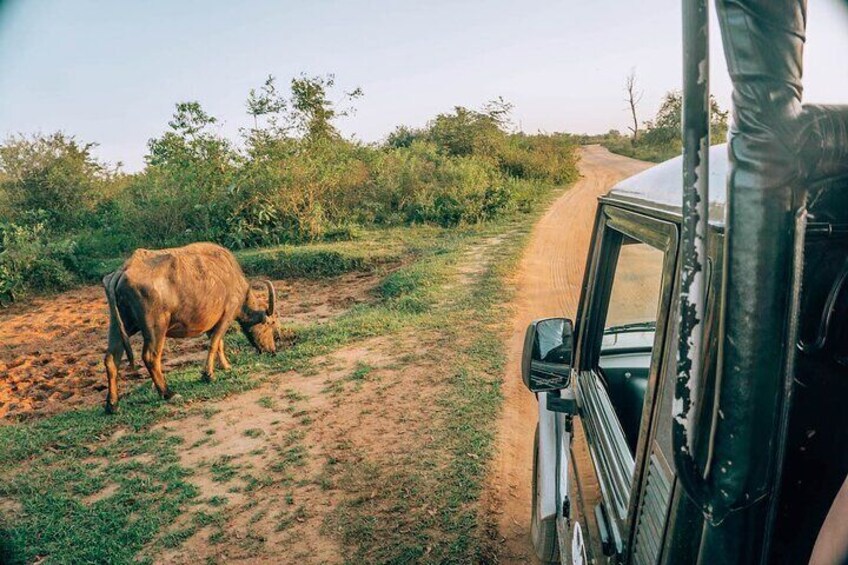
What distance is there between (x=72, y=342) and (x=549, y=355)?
8.40 meters

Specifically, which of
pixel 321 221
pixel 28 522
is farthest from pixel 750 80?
pixel 321 221

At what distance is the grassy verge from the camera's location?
321 cm

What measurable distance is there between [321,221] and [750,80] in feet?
45.0

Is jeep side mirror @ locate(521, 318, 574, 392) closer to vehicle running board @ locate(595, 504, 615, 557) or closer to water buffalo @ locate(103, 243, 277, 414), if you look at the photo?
vehicle running board @ locate(595, 504, 615, 557)

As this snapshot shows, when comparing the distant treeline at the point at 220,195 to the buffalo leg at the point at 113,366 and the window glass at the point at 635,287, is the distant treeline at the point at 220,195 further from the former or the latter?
the window glass at the point at 635,287

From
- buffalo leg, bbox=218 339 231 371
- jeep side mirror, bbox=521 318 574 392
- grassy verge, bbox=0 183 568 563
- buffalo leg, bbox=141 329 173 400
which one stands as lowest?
grassy verge, bbox=0 183 568 563

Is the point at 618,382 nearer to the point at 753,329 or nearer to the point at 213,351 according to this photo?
the point at 753,329

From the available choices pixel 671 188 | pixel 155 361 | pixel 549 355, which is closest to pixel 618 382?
pixel 549 355

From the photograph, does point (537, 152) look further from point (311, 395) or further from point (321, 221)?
point (311, 395)

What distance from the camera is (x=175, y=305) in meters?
5.66

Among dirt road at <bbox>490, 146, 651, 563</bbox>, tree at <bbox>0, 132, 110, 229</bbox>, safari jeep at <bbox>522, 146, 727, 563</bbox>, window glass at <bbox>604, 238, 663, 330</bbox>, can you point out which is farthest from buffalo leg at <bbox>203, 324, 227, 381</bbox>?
tree at <bbox>0, 132, 110, 229</bbox>

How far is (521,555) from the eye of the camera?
9.67 feet

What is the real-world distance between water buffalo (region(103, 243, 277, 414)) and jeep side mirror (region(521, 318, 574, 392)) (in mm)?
4596

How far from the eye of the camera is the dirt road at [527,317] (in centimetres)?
326
